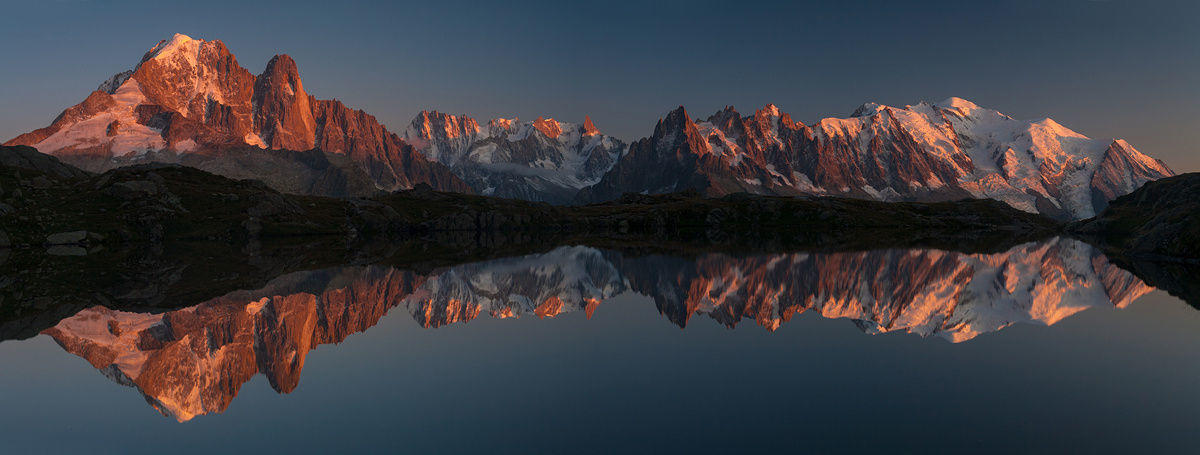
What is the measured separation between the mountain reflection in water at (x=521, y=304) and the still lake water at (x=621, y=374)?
262mm

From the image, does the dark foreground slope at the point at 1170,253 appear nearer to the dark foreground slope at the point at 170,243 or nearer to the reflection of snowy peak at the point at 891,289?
the reflection of snowy peak at the point at 891,289

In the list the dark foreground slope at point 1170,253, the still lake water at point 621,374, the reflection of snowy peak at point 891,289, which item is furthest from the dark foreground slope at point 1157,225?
the still lake water at point 621,374

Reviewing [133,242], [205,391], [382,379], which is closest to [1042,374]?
[382,379]

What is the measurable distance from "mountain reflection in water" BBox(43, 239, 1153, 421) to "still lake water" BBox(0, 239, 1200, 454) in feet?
0.86

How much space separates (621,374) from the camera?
1001 inches

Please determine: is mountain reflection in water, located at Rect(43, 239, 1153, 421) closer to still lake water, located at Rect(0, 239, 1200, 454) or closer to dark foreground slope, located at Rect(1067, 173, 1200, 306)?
still lake water, located at Rect(0, 239, 1200, 454)

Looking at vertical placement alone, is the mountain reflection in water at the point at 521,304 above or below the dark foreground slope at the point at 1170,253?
below

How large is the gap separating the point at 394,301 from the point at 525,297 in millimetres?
10256

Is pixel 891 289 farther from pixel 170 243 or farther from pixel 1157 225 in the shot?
pixel 170 243

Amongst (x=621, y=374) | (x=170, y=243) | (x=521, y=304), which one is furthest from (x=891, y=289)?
(x=170, y=243)

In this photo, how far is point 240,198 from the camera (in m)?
Answer: 176

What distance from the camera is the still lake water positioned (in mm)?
18391

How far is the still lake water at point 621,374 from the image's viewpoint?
18391 mm

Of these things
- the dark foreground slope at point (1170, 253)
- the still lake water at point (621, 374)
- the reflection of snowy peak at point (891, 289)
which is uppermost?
the dark foreground slope at point (1170, 253)
